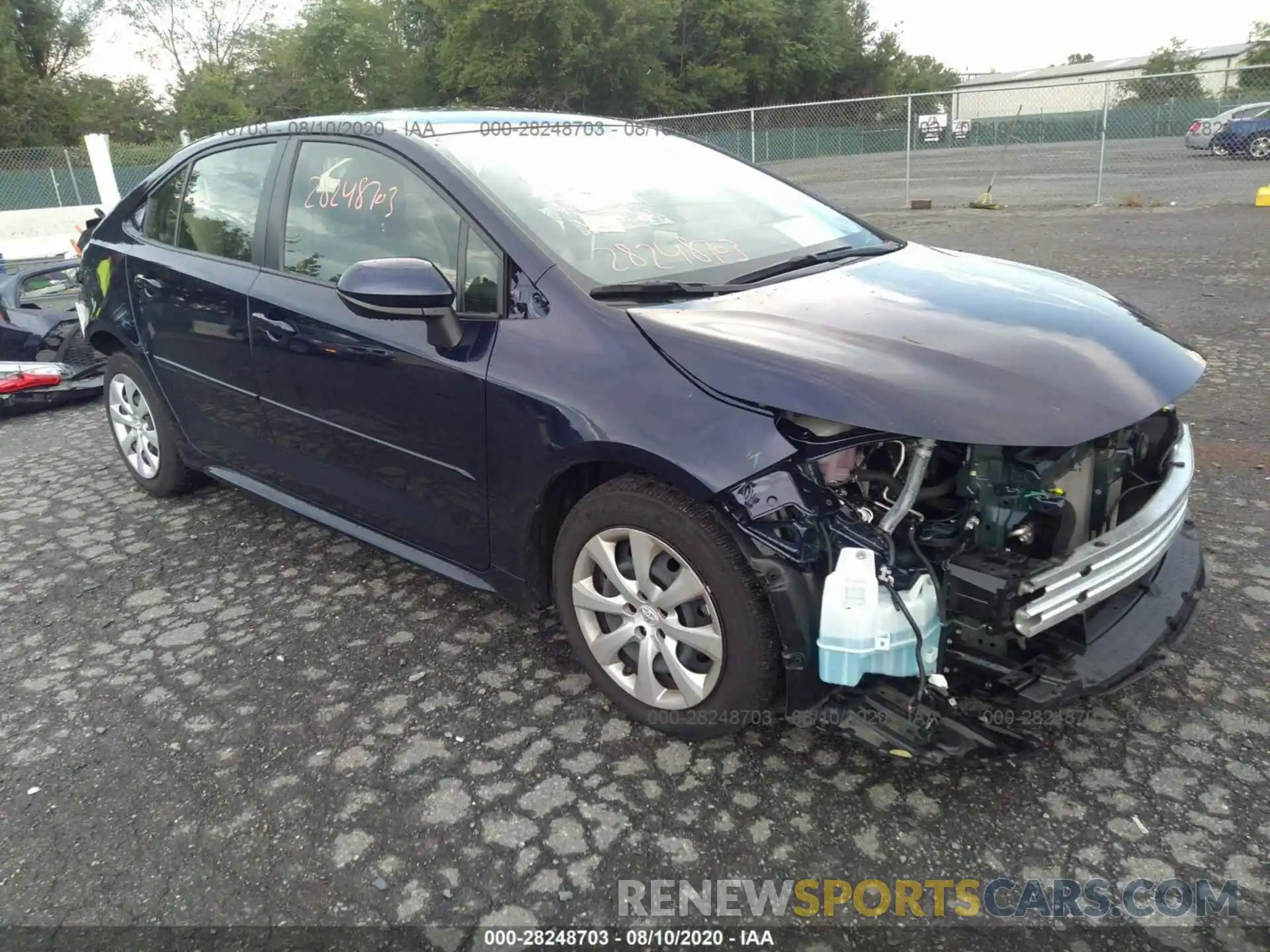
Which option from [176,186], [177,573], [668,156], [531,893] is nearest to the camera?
[531,893]

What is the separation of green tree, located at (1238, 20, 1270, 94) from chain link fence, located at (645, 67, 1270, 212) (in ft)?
0.35

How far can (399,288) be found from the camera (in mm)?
2600

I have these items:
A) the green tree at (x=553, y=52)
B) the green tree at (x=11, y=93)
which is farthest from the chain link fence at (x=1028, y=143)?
the green tree at (x=11, y=93)

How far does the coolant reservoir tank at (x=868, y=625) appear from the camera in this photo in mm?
2123

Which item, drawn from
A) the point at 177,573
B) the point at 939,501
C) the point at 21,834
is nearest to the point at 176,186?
the point at 177,573

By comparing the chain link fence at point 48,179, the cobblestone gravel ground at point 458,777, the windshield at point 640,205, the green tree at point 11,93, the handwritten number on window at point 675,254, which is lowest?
the cobblestone gravel ground at point 458,777

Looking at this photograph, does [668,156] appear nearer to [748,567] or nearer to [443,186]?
[443,186]

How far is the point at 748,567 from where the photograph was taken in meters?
2.27

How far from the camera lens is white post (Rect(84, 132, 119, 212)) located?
19109mm

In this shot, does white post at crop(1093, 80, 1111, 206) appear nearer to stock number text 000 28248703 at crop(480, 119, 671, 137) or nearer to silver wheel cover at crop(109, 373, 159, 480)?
stock number text 000 28248703 at crop(480, 119, 671, 137)

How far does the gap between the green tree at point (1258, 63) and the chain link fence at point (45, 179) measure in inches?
855

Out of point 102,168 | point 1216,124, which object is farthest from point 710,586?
point 1216,124

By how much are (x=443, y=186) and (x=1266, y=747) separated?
2822 millimetres

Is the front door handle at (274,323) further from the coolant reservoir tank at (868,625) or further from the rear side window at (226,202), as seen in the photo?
the coolant reservoir tank at (868,625)
